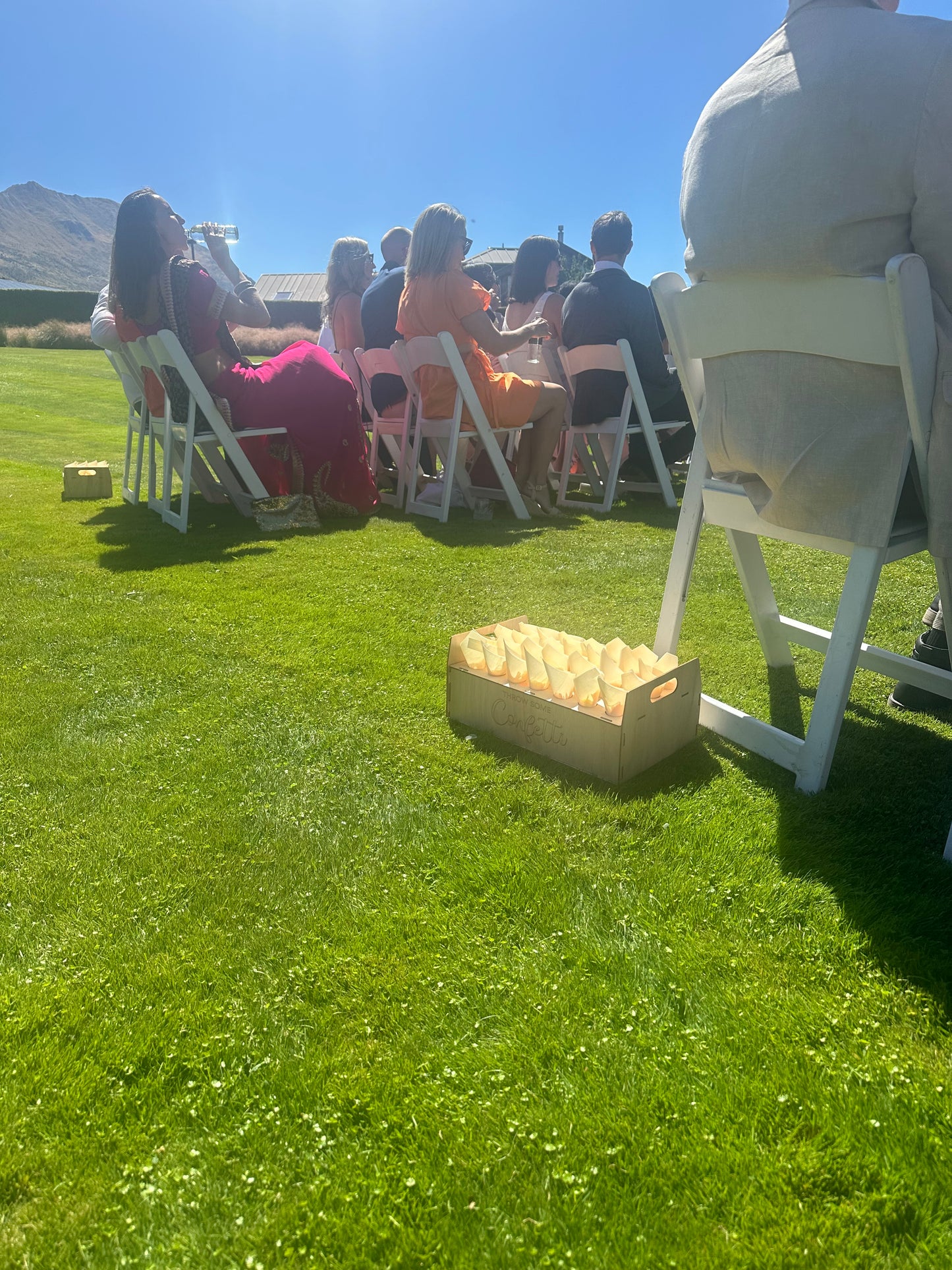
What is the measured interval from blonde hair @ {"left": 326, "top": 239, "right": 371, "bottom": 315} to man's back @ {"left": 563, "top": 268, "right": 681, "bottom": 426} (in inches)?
76.5

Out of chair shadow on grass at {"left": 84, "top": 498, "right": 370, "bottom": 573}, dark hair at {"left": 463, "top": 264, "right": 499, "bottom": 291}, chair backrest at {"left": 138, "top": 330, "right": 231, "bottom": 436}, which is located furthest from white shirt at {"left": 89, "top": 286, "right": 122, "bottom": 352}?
dark hair at {"left": 463, "top": 264, "right": 499, "bottom": 291}

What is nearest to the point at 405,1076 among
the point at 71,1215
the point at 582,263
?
the point at 71,1215

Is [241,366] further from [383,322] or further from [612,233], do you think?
[612,233]

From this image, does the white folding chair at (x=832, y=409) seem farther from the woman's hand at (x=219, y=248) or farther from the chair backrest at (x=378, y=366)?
the woman's hand at (x=219, y=248)

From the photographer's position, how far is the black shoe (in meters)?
2.80

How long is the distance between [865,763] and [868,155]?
4.82ft

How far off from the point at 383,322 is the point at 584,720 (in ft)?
16.9

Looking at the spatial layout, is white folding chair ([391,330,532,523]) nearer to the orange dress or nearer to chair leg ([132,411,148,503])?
the orange dress

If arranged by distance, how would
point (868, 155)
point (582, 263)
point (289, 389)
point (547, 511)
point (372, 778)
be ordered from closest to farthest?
point (868, 155), point (372, 778), point (289, 389), point (547, 511), point (582, 263)

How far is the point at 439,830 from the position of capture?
6.89 feet

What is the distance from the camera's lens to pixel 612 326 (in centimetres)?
630

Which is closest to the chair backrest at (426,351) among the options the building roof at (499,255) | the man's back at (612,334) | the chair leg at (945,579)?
the man's back at (612,334)

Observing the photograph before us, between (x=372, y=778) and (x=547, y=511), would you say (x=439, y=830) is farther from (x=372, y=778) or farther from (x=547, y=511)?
(x=547, y=511)

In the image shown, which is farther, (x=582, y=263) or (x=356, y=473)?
(x=582, y=263)
